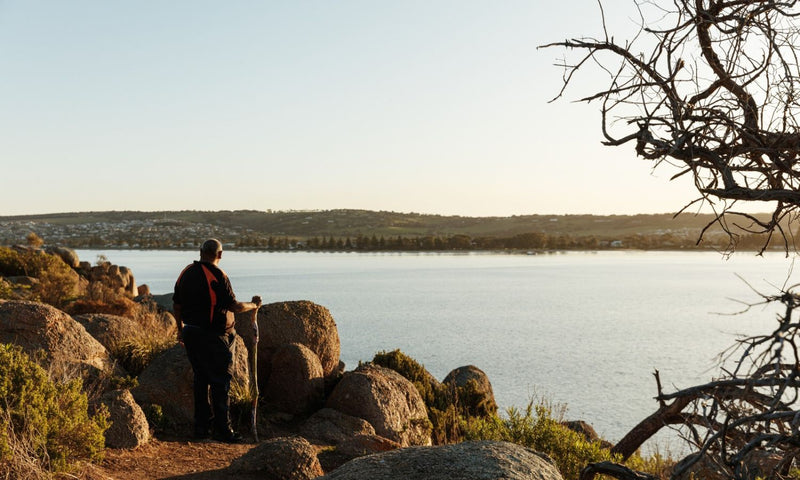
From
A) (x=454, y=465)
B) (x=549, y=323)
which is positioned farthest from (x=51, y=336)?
(x=549, y=323)

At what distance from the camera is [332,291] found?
120 ft

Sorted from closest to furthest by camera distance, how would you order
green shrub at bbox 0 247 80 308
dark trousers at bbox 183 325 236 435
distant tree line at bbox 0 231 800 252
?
dark trousers at bbox 183 325 236 435
green shrub at bbox 0 247 80 308
distant tree line at bbox 0 231 800 252

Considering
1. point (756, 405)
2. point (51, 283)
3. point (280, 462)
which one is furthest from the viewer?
point (51, 283)

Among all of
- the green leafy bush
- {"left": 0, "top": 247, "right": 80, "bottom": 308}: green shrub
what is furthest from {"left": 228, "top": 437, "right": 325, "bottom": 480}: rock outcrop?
{"left": 0, "top": 247, "right": 80, "bottom": 308}: green shrub

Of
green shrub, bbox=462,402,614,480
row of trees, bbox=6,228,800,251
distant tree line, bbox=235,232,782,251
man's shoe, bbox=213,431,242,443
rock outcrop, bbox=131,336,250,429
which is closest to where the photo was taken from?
green shrub, bbox=462,402,614,480

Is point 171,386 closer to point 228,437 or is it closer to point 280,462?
point 228,437

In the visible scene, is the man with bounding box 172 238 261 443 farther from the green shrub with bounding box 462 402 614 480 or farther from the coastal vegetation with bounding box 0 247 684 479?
the green shrub with bounding box 462 402 614 480

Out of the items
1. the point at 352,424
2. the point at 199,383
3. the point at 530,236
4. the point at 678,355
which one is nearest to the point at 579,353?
the point at 678,355

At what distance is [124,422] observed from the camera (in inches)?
284

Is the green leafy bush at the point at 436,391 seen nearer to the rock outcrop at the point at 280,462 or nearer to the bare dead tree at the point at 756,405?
the rock outcrop at the point at 280,462

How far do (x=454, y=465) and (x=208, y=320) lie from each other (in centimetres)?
436

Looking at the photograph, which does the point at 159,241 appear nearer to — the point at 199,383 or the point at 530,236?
the point at 530,236

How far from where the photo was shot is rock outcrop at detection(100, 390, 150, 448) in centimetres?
713

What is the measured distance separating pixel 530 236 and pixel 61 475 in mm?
87877
